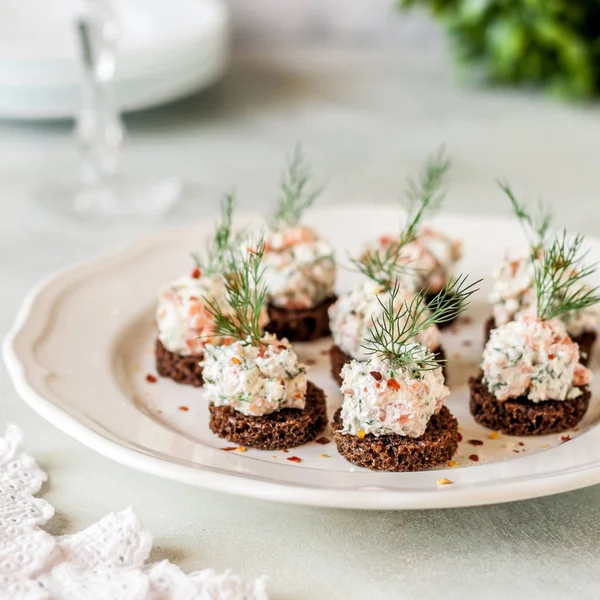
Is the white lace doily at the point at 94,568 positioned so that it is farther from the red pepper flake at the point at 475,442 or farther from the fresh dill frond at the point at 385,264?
the fresh dill frond at the point at 385,264

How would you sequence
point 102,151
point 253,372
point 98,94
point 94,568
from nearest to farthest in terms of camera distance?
point 94,568 < point 253,372 < point 98,94 < point 102,151

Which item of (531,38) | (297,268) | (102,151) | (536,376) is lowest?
(536,376)

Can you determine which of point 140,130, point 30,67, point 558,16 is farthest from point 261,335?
point 558,16

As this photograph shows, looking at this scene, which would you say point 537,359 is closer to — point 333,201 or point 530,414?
point 530,414

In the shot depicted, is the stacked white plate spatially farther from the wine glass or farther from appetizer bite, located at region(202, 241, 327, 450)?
appetizer bite, located at region(202, 241, 327, 450)

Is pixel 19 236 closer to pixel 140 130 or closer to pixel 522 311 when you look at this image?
pixel 140 130

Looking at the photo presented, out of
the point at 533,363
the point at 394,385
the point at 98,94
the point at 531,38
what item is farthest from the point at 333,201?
the point at 394,385

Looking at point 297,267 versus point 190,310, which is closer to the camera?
point 190,310
